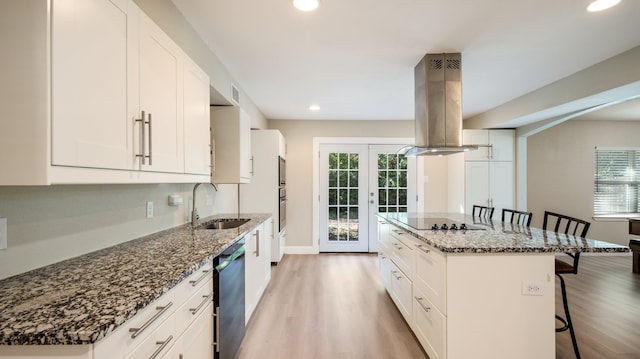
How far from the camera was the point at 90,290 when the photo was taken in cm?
102

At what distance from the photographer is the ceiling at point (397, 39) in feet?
6.59

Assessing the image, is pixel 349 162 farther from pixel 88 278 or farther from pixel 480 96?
pixel 88 278

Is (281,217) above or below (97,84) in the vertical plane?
below

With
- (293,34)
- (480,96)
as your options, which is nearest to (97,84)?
(293,34)

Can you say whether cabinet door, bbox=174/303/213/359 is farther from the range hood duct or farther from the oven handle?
the range hood duct

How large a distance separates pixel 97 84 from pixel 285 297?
279 cm

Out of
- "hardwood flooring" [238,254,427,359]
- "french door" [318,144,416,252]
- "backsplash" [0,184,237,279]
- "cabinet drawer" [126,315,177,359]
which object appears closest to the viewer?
"cabinet drawer" [126,315,177,359]

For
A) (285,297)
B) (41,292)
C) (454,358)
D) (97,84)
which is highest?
(97,84)

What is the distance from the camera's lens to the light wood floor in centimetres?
228

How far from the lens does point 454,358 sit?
5.90 ft

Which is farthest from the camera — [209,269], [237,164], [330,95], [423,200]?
[423,200]

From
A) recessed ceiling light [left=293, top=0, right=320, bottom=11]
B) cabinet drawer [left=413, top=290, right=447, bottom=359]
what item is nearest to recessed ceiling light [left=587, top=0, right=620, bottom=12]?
recessed ceiling light [left=293, top=0, right=320, bottom=11]

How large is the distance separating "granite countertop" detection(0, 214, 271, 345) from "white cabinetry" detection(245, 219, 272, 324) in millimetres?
874

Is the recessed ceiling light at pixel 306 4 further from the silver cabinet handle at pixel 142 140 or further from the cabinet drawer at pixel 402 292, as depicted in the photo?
the cabinet drawer at pixel 402 292
